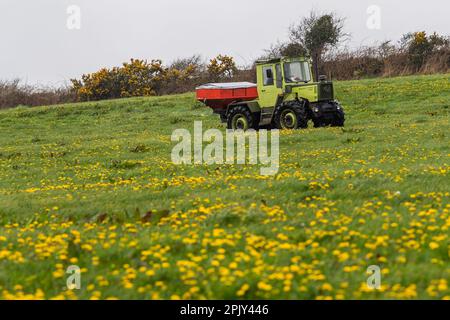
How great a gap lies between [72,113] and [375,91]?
806 inches

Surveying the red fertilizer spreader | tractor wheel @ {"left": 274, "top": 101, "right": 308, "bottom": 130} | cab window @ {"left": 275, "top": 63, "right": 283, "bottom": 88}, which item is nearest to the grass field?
tractor wheel @ {"left": 274, "top": 101, "right": 308, "bottom": 130}

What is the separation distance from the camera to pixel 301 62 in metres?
22.6

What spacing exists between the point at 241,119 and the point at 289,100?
296 centimetres

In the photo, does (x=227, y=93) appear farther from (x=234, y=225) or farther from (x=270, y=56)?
(x=270, y=56)

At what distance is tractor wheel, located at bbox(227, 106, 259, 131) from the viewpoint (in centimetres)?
Answer: 2408

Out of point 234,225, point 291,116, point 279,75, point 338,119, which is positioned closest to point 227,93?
point 279,75

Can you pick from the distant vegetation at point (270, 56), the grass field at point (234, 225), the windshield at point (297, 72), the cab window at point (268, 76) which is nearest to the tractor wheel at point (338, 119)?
the windshield at point (297, 72)

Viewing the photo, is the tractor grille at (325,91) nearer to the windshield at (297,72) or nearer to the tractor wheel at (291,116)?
the tractor wheel at (291,116)

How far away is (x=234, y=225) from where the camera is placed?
7711 mm

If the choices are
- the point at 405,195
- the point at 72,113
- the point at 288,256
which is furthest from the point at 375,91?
the point at 288,256

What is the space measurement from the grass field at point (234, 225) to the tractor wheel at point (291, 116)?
4.53 meters

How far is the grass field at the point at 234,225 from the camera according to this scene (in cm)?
550

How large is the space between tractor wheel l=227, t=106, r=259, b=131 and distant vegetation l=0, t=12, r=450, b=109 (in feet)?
78.0
